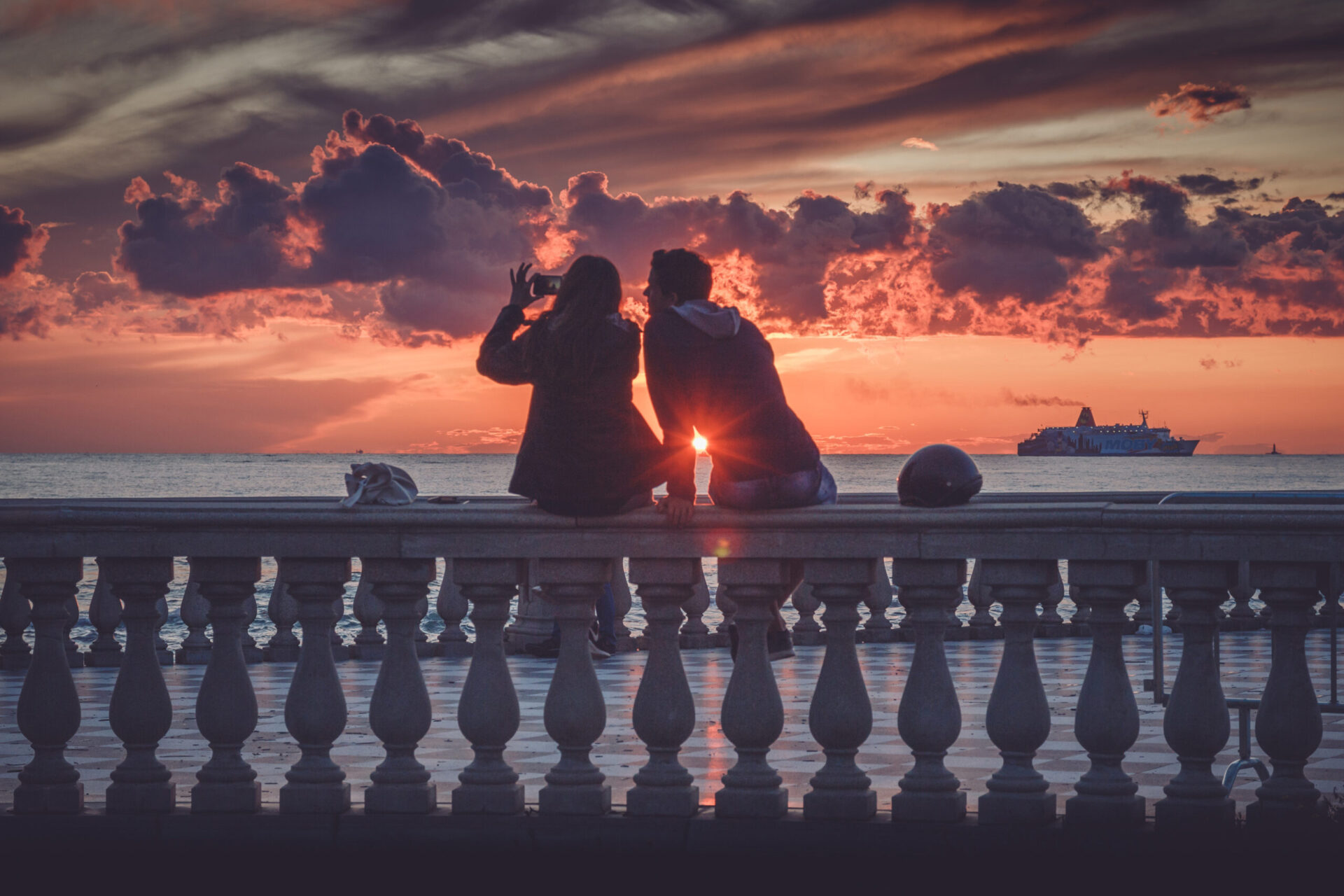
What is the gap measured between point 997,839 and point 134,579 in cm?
310

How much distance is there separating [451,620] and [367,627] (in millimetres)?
778

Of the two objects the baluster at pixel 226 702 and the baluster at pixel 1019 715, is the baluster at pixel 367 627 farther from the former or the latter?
the baluster at pixel 1019 715

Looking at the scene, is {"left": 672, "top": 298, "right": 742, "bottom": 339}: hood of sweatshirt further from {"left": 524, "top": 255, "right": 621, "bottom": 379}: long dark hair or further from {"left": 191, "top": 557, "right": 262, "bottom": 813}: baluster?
{"left": 191, "top": 557, "right": 262, "bottom": 813}: baluster

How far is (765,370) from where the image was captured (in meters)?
5.47

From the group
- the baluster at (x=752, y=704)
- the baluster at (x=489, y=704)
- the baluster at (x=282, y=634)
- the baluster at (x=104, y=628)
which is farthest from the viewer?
the baluster at (x=282, y=634)

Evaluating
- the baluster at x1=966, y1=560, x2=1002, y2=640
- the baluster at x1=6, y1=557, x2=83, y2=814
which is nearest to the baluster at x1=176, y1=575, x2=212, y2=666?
the baluster at x1=966, y1=560, x2=1002, y2=640

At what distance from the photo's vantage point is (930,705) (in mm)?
4676

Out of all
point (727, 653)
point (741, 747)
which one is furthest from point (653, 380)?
point (727, 653)

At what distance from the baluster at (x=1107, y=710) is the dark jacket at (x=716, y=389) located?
119cm

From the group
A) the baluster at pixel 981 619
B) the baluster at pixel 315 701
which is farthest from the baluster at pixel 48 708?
the baluster at pixel 981 619

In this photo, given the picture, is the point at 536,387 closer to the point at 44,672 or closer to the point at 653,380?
the point at 653,380

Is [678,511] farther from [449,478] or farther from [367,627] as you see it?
[449,478]

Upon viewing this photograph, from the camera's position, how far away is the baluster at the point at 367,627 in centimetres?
1297

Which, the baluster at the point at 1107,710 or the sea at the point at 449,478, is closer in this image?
the baluster at the point at 1107,710
